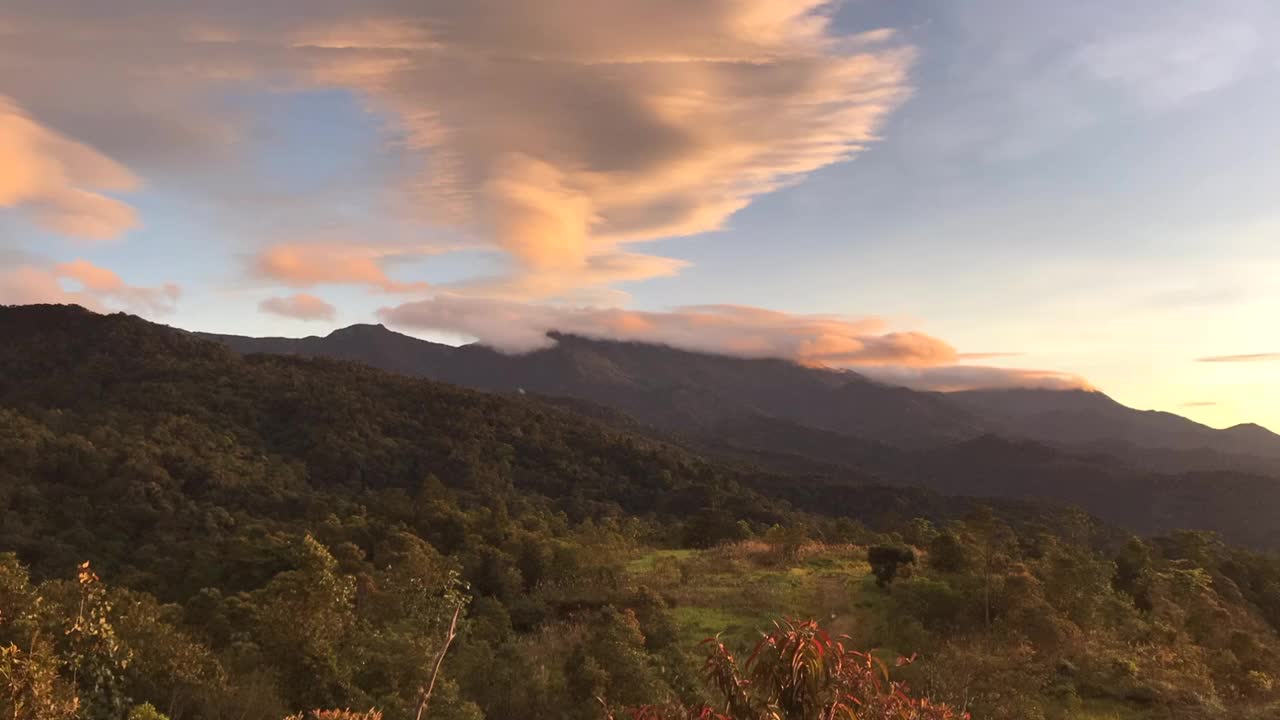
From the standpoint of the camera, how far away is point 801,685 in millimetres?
4711

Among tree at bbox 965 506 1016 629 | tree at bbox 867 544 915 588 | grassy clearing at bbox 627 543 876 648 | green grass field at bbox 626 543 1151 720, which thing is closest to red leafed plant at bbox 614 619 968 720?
green grass field at bbox 626 543 1151 720

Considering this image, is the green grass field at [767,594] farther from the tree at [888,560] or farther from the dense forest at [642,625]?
the tree at [888,560]

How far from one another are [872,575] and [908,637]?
6807 millimetres

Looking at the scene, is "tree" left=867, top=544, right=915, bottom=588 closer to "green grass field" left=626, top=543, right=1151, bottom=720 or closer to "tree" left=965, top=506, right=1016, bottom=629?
"green grass field" left=626, top=543, right=1151, bottom=720

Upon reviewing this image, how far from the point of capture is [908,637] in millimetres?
19031

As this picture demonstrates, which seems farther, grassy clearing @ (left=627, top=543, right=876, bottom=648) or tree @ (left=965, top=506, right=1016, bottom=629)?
grassy clearing @ (left=627, top=543, right=876, bottom=648)

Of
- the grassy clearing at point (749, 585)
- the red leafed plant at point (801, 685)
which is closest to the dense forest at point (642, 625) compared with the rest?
the red leafed plant at point (801, 685)

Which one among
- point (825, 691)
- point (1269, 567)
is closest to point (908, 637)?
point (825, 691)

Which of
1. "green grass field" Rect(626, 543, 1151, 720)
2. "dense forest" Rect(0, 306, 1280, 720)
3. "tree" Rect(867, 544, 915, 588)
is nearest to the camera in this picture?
"dense forest" Rect(0, 306, 1280, 720)

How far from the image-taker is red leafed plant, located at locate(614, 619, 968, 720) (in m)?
4.68

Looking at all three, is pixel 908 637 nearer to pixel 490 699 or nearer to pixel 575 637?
pixel 575 637

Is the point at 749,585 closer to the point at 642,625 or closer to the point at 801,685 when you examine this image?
the point at 642,625

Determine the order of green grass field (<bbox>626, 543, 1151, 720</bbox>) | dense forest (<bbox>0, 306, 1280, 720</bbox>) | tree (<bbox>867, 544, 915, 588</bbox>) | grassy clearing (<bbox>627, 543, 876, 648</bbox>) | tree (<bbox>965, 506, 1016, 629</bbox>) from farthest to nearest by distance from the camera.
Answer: tree (<bbox>867, 544, 915, 588</bbox>)
grassy clearing (<bbox>627, 543, 876, 648</bbox>)
green grass field (<bbox>626, 543, 1151, 720</bbox>)
tree (<bbox>965, 506, 1016, 629</bbox>)
dense forest (<bbox>0, 306, 1280, 720</bbox>)

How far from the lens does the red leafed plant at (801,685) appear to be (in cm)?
468
